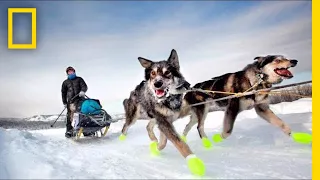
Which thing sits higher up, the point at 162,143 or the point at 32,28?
the point at 32,28

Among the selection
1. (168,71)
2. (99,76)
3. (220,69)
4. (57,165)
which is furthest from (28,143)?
(220,69)

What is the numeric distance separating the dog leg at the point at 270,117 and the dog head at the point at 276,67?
320mm

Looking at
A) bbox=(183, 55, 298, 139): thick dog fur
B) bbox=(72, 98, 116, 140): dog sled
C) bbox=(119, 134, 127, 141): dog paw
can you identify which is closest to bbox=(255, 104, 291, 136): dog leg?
bbox=(183, 55, 298, 139): thick dog fur

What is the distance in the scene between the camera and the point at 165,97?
5.24ft

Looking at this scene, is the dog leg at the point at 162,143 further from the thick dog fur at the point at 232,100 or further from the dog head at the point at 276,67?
the dog head at the point at 276,67

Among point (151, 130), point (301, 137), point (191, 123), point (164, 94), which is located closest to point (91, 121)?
point (151, 130)

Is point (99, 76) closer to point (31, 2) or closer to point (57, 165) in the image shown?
point (31, 2)

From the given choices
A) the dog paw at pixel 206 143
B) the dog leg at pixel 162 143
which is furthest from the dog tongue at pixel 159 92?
the dog paw at pixel 206 143

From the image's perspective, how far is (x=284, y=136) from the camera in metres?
2.05

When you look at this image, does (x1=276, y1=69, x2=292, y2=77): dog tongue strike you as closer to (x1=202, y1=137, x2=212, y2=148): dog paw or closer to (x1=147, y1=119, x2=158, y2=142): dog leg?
(x1=202, y1=137, x2=212, y2=148): dog paw

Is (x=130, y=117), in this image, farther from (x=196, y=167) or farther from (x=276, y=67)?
(x=276, y=67)

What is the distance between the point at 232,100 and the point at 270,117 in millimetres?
316

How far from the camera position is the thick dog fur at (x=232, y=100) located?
1712mm

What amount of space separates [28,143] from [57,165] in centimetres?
33
